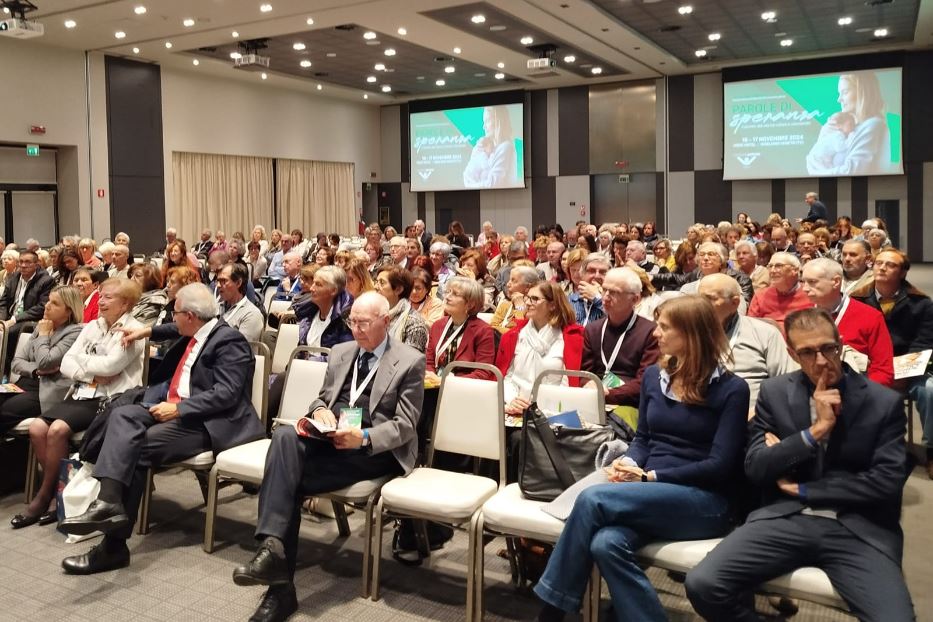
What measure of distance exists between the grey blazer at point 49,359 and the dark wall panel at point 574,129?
16.8 m

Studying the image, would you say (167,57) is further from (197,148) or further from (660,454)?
(660,454)

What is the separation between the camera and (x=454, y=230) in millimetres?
13734

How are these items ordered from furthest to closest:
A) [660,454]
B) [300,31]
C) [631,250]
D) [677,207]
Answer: [677,207] → [300,31] → [631,250] → [660,454]

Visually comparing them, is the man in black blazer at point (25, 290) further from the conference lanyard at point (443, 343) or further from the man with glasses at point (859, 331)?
the man with glasses at point (859, 331)

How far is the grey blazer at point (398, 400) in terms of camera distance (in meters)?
3.43

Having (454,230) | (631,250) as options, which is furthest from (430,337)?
(454,230)

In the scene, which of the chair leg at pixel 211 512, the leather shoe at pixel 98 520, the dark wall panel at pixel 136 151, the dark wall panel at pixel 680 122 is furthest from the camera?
the dark wall panel at pixel 680 122

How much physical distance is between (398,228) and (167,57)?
8.70 metres

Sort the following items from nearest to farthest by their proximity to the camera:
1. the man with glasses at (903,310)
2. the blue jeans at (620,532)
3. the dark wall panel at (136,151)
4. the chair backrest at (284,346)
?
1. the blue jeans at (620,532)
2. the man with glasses at (903,310)
3. the chair backrest at (284,346)
4. the dark wall panel at (136,151)

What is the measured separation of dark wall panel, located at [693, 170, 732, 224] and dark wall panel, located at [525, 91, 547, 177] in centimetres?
395

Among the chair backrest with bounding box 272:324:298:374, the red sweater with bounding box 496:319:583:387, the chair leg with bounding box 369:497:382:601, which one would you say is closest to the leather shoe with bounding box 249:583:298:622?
the chair leg with bounding box 369:497:382:601

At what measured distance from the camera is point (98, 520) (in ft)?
11.5

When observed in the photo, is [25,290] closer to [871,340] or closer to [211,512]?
[211,512]

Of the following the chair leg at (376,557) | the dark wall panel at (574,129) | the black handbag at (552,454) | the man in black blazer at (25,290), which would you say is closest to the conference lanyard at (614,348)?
the black handbag at (552,454)
